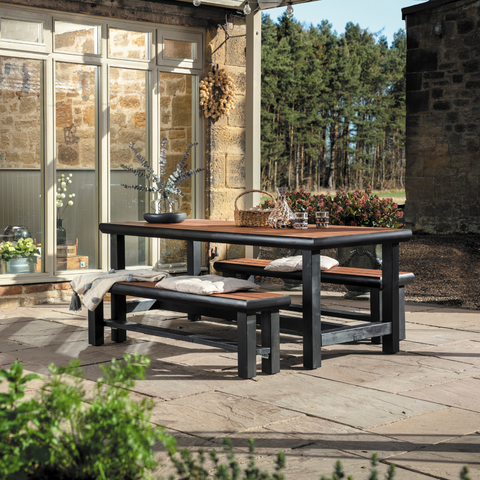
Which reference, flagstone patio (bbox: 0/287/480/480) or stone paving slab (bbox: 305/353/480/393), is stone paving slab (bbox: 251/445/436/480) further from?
stone paving slab (bbox: 305/353/480/393)

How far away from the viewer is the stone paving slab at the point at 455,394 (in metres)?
3.61

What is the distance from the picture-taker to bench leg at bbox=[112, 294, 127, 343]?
5133 millimetres

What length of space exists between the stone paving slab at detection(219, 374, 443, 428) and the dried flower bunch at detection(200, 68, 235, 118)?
427 cm

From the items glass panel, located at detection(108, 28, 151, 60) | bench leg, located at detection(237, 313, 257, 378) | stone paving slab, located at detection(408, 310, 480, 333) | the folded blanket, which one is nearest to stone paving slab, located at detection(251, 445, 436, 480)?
bench leg, located at detection(237, 313, 257, 378)

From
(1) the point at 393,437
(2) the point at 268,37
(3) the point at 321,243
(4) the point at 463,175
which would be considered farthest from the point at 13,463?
(2) the point at 268,37

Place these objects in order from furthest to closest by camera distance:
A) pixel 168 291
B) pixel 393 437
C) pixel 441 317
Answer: pixel 441 317
pixel 168 291
pixel 393 437

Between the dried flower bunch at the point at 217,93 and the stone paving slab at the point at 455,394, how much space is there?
4566 mm

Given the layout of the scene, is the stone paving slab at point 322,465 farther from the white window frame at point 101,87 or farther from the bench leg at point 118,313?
the white window frame at point 101,87

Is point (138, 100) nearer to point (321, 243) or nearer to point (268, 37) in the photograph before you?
point (321, 243)

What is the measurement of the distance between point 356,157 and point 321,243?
24641 millimetres

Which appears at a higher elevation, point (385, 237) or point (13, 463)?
point (385, 237)

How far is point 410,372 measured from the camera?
167 inches

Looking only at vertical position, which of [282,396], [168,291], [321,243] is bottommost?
[282,396]

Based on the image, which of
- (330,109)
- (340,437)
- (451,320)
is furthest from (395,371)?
(330,109)
